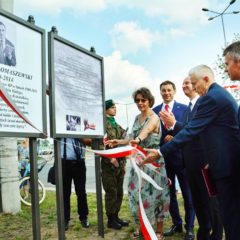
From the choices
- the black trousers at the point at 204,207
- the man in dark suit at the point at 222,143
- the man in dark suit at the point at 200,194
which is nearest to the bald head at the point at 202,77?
the man in dark suit at the point at 222,143

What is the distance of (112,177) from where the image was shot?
220 inches

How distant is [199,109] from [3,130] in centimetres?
178

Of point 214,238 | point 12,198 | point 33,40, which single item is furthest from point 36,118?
point 12,198

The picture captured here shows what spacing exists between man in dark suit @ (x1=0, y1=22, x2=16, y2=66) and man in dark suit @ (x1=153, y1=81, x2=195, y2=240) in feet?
6.86

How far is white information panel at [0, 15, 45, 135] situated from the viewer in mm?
3475

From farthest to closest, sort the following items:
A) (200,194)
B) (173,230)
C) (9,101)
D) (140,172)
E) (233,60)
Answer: (173,230), (140,172), (200,194), (9,101), (233,60)

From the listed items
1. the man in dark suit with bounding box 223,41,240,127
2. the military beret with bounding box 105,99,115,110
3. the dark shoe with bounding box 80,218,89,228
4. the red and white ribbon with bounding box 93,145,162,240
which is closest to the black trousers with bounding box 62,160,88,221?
the dark shoe with bounding box 80,218,89,228

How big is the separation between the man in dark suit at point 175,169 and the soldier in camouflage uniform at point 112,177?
70cm

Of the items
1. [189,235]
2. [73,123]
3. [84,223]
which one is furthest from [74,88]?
[189,235]

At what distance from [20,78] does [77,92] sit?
1007 millimetres

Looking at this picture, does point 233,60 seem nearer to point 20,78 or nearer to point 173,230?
point 20,78

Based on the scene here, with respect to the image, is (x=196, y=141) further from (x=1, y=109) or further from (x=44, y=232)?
(x=44, y=232)

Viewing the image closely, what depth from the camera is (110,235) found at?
16.9 feet

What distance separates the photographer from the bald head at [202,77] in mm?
3707
